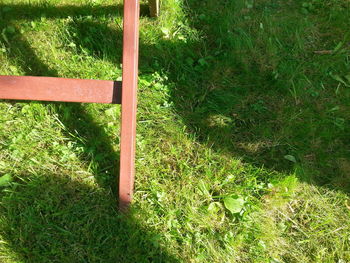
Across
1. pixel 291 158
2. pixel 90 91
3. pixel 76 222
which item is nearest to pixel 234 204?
pixel 291 158

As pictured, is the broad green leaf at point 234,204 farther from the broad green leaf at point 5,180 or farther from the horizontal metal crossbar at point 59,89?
the broad green leaf at point 5,180

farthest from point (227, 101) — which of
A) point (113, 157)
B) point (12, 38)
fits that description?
point (12, 38)

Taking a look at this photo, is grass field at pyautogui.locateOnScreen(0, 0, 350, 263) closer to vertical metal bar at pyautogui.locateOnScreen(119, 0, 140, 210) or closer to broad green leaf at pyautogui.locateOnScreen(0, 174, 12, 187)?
broad green leaf at pyautogui.locateOnScreen(0, 174, 12, 187)

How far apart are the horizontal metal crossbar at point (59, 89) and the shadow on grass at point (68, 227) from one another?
0.54 meters

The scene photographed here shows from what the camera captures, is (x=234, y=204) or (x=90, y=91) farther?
(x=234, y=204)

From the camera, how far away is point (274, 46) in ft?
8.07

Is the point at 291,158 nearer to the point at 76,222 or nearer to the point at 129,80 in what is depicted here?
the point at 129,80

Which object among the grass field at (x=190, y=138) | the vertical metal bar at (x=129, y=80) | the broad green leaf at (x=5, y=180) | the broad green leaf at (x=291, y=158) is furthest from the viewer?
the broad green leaf at (x=291, y=158)

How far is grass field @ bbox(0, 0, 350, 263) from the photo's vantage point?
5.42 feet

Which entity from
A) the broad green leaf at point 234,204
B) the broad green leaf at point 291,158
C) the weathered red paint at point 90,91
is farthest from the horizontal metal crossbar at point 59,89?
the broad green leaf at point 291,158

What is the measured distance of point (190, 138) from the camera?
2023 millimetres

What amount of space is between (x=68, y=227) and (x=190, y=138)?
3.01ft

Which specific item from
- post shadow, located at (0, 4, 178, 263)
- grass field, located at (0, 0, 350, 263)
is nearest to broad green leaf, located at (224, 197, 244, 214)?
grass field, located at (0, 0, 350, 263)

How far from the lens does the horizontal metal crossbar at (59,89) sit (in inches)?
61.1
